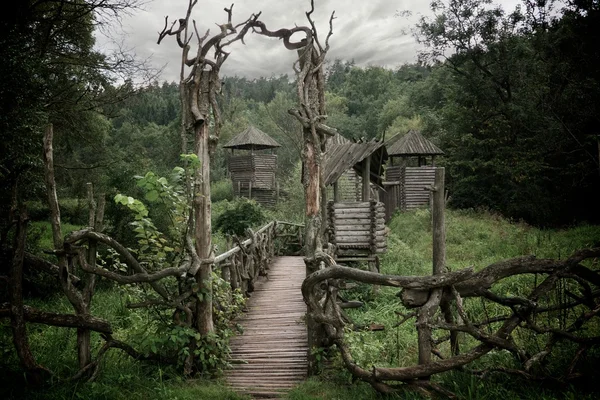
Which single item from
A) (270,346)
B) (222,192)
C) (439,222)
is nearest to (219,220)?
(270,346)

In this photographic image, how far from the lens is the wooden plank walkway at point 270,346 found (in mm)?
5215

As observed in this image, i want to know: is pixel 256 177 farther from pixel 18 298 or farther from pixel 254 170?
pixel 18 298

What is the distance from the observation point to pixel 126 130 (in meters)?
42.2

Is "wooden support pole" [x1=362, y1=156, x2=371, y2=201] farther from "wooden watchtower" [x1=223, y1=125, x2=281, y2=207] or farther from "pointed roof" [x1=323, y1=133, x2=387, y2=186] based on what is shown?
"wooden watchtower" [x1=223, y1=125, x2=281, y2=207]

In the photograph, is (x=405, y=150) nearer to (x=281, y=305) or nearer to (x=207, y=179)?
(x=281, y=305)

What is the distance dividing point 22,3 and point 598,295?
10.9 m

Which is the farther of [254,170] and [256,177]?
[256,177]

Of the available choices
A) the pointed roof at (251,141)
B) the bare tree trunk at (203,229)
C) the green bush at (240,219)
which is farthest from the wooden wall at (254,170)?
the bare tree trunk at (203,229)

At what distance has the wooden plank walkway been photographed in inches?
205

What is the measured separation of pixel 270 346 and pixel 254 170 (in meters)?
28.4

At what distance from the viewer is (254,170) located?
3416cm

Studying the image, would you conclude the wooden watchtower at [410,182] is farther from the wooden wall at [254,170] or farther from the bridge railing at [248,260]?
the wooden wall at [254,170]

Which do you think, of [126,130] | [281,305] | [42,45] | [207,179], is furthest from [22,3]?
[126,130]

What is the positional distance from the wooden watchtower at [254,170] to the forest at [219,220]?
467cm
